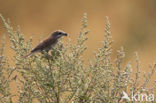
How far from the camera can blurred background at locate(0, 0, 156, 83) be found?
1373 centimetres

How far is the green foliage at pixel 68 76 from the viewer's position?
3271mm

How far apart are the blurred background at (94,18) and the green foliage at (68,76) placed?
9575 mm

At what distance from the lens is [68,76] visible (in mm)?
3379

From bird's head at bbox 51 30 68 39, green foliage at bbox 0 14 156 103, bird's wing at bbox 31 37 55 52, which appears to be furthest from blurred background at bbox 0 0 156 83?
green foliage at bbox 0 14 156 103

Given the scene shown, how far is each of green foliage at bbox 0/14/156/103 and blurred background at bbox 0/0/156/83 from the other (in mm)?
9575

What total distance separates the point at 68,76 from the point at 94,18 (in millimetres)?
11096

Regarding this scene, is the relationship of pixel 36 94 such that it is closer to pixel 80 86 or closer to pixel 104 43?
pixel 80 86

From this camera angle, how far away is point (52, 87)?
330 cm

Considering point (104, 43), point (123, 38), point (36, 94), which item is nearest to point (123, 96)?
point (104, 43)

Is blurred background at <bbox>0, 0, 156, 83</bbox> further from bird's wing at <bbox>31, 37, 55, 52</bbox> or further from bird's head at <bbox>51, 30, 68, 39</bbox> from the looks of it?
bird's wing at <bbox>31, 37, 55, 52</bbox>

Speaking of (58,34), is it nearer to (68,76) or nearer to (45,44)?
(45,44)

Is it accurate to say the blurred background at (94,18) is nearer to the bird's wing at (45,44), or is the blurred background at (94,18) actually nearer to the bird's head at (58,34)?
the bird's head at (58,34)

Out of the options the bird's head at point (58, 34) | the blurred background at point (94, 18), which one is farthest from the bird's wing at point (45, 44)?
the blurred background at point (94, 18)

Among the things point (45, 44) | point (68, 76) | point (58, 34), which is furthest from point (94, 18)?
point (68, 76)
